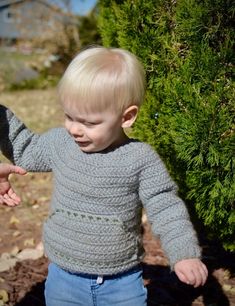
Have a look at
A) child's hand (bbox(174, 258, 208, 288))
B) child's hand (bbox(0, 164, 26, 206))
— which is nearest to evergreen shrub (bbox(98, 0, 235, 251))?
child's hand (bbox(174, 258, 208, 288))

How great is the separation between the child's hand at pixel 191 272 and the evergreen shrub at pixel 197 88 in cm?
59

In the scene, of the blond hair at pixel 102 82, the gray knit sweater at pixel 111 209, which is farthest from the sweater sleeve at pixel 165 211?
the blond hair at pixel 102 82

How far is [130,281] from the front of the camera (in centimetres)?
233

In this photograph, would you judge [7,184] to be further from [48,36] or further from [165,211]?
[48,36]

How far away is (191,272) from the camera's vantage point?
2033 mm

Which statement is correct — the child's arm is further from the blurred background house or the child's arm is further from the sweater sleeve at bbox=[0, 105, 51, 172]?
the blurred background house

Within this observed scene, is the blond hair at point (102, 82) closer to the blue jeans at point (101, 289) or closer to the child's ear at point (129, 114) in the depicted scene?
the child's ear at point (129, 114)

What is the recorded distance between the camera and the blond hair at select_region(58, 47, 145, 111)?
6.89 ft

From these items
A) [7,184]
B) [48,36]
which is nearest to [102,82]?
[7,184]

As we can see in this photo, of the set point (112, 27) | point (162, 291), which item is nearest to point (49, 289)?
point (162, 291)

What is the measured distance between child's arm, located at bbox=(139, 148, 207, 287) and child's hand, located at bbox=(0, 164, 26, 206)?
571mm

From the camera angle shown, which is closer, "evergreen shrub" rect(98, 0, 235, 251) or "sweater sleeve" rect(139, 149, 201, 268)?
"sweater sleeve" rect(139, 149, 201, 268)

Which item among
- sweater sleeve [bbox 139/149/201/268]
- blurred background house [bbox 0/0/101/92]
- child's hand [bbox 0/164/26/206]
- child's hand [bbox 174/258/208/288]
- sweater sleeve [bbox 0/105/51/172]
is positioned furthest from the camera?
blurred background house [bbox 0/0/101/92]

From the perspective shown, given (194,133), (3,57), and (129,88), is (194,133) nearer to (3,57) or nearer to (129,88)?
(129,88)
